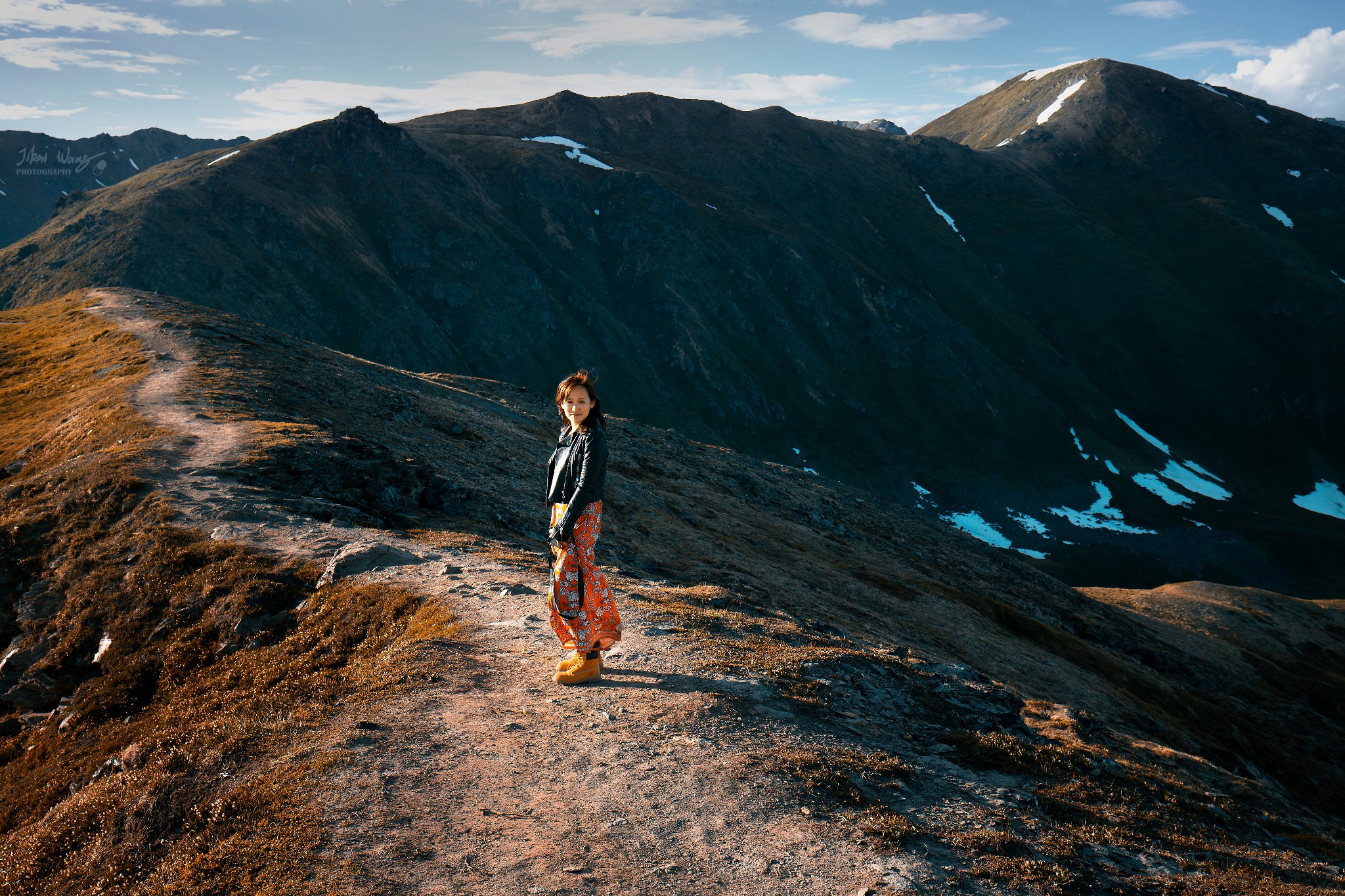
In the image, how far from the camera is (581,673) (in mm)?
12617

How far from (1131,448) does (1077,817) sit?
531ft

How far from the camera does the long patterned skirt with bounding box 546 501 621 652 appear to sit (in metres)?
12.2

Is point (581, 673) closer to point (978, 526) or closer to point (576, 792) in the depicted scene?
point (576, 792)

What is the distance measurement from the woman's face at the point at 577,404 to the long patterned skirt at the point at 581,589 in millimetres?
1551

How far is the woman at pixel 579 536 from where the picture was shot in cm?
1203

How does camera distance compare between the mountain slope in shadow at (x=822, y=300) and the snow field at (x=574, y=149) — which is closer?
the mountain slope in shadow at (x=822, y=300)

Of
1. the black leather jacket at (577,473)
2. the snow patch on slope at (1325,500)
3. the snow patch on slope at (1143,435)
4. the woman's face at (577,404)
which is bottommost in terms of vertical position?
the snow patch on slope at (1325,500)

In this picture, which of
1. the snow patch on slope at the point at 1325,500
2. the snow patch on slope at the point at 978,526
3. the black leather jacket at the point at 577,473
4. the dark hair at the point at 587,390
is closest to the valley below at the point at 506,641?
the snow patch on slope at the point at 978,526

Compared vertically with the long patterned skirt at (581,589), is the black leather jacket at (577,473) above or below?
above

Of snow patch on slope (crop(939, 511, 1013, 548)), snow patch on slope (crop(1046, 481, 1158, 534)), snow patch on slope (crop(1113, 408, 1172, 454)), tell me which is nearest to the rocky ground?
snow patch on slope (crop(939, 511, 1013, 548))

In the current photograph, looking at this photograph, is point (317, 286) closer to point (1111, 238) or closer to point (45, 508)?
point (45, 508)

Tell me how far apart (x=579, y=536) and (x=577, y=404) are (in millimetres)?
2295

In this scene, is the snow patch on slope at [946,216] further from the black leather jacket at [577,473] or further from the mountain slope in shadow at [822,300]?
the black leather jacket at [577,473]

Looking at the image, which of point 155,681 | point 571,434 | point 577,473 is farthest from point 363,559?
point 577,473
